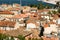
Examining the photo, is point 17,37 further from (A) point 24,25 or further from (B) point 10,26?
(A) point 24,25

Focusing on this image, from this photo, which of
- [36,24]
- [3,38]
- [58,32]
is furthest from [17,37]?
[36,24]

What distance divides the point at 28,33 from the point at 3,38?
2651 millimetres

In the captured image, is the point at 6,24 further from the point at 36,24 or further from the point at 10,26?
the point at 36,24

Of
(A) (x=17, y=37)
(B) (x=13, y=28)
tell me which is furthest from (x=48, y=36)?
(B) (x=13, y=28)

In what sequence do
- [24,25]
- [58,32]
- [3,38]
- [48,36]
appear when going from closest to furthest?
[3,38] < [48,36] < [58,32] < [24,25]

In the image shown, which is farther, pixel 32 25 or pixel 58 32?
pixel 32 25

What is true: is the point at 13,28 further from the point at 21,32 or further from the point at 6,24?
the point at 21,32

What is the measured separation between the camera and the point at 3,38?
19531mm

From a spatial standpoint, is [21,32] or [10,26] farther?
[10,26]

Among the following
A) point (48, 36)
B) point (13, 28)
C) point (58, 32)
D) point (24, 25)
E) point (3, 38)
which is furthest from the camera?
point (24, 25)

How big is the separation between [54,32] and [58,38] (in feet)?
6.66

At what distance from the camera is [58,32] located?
2225 cm

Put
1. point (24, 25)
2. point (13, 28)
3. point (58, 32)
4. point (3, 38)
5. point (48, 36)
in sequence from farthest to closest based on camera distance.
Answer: point (24, 25)
point (13, 28)
point (58, 32)
point (48, 36)
point (3, 38)

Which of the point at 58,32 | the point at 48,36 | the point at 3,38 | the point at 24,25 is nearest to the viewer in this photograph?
the point at 3,38
